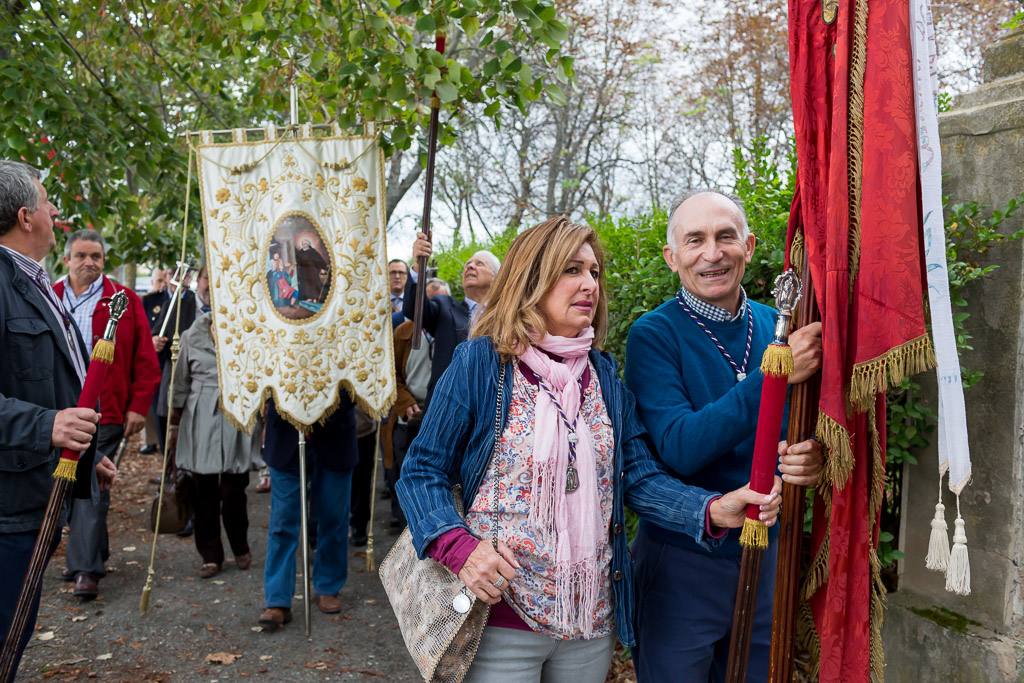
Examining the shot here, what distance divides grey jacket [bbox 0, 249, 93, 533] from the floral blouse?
67.8 inches

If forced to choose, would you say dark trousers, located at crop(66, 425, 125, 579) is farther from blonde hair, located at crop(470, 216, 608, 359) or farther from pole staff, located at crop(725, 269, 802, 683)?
pole staff, located at crop(725, 269, 802, 683)

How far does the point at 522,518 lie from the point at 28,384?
2151 millimetres

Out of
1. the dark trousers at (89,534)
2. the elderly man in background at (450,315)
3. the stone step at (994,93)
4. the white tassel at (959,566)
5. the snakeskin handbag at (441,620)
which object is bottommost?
the dark trousers at (89,534)

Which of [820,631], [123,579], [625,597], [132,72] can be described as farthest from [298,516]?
[132,72]

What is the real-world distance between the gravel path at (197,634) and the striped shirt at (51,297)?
202 cm

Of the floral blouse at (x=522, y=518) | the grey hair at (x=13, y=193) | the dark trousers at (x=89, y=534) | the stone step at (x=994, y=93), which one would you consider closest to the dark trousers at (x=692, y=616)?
the floral blouse at (x=522, y=518)

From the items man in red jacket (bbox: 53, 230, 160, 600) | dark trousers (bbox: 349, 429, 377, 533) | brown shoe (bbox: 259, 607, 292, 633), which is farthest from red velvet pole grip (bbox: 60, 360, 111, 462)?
dark trousers (bbox: 349, 429, 377, 533)

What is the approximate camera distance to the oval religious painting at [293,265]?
5.11 m

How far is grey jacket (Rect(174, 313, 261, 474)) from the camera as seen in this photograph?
20.2ft

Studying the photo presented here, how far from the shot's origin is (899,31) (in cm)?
207

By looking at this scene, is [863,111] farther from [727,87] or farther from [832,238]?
[727,87]

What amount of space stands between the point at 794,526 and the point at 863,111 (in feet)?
3.58

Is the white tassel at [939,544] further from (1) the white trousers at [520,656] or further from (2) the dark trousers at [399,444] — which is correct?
(2) the dark trousers at [399,444]

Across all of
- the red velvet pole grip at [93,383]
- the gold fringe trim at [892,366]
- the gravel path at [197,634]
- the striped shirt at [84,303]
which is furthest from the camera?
the striped shirt at [84,303]
